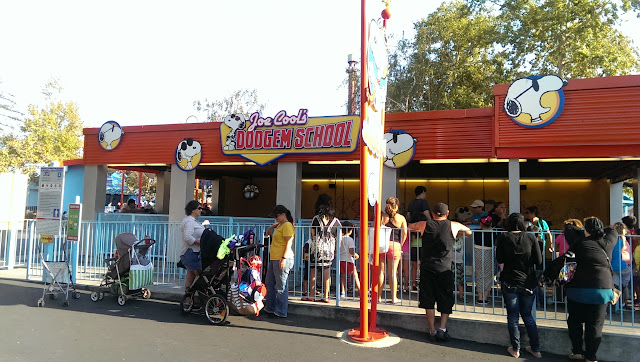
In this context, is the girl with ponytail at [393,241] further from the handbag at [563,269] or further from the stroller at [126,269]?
the stroller at [126,269]

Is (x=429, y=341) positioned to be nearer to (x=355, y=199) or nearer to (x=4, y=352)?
(x=4, y=352)

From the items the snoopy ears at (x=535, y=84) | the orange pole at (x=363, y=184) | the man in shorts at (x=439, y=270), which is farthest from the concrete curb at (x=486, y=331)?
the snoopy ears at (x=535, y=84)

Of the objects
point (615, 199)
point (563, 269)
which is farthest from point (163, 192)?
point (615, 199)

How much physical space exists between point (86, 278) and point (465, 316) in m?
7.74

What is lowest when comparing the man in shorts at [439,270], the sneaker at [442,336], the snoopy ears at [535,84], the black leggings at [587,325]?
the sneaker at [442,336]

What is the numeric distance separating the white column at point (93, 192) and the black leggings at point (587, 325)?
40.5ft

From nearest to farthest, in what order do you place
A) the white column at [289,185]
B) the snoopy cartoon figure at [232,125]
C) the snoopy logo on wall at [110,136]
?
the white column at [289,185]
the snoopy cartoon figure at [232,125]
the snoopy logo on wall at [110,136]

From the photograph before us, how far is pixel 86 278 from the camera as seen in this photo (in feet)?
29.8

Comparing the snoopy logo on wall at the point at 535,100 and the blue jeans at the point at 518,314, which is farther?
the snoopy logo on wall at the point at 535,100

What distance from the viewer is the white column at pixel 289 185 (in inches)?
434

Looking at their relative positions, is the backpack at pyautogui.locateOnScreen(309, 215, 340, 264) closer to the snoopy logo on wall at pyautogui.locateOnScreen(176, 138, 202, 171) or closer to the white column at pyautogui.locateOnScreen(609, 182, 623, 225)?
the snoopy logo on wall at pyautogui.locateOnScreen(176, 138, 202, 171)

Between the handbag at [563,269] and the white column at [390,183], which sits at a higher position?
the white column at [390,183]

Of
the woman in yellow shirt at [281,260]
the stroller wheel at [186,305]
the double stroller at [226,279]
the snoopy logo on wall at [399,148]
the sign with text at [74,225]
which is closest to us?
the double stroller at [226,279]

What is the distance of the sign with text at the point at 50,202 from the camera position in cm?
873
